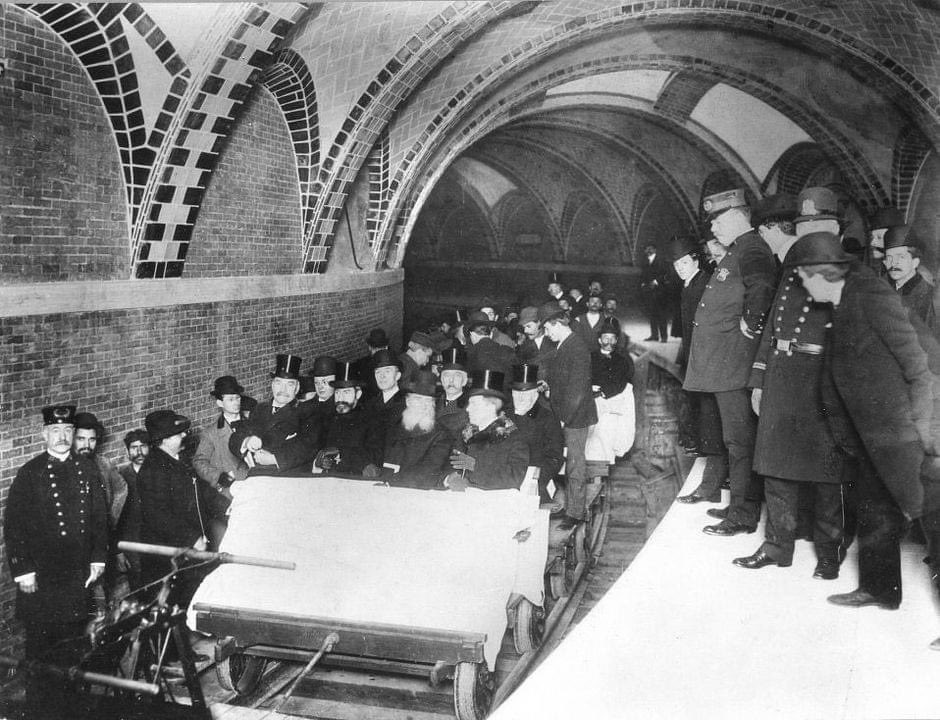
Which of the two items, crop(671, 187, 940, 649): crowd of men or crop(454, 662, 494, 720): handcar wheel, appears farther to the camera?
crop(454, 662, 494, 720): handcar wheel

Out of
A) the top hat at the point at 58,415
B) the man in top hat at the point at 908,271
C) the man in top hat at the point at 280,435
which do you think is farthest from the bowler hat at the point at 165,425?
the man in top hat at the point at 908,271

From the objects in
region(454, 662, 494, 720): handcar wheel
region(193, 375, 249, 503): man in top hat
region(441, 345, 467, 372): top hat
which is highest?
region(441, 345, 467, 372): top hat

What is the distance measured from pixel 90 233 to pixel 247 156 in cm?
225

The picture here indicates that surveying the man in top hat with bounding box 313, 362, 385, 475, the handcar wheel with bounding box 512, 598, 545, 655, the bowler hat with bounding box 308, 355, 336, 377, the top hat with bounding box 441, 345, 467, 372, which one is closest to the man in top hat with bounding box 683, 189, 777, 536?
the handcar wheel with bounding box 512, 598, 545, 655

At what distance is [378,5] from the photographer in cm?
543

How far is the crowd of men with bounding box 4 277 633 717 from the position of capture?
3898 mm

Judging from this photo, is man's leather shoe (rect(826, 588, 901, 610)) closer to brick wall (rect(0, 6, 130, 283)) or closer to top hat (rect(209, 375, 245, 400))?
top hat (rect(209, 375, 245, 400))

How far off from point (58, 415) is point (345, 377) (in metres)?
2.13

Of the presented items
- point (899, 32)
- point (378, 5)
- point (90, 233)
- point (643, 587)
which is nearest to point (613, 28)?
point (899, 32)

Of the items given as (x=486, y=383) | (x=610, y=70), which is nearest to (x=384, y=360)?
(x=486, y=383)

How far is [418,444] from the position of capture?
4.98 m

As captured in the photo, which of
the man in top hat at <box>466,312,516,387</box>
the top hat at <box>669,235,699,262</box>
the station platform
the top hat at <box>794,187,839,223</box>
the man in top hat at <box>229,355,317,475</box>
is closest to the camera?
the station platform

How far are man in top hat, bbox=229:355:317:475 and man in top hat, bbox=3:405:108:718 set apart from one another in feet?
3.62

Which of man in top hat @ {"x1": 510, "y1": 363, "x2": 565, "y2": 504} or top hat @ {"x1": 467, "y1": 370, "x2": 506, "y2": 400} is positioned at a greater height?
top hat @ {"x1": 467, "y1": 370, "x2": 506, "y2": 400}
